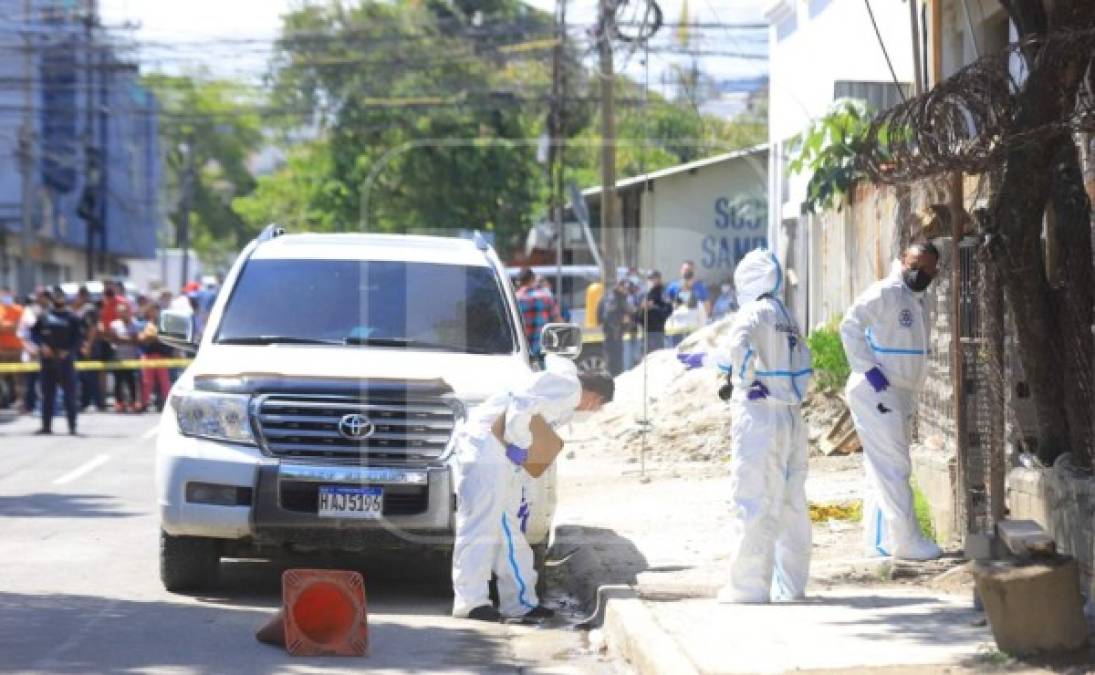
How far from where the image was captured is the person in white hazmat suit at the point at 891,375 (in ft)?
35.3

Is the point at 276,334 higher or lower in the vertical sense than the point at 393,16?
lower

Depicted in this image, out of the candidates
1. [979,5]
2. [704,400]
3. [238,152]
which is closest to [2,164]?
[704,400]

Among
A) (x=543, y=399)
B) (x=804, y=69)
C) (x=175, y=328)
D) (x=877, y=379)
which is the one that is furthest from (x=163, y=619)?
(x=804, y=69)

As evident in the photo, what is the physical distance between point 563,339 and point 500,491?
199 cm

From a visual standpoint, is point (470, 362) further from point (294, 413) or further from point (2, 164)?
point (2, 164)

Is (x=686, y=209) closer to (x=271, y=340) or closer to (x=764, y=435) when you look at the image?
(x=271, y=340)

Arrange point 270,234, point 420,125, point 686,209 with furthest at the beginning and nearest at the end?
point 420,125, point 686,209, point 270,234

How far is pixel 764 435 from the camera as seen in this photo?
30.9 ft

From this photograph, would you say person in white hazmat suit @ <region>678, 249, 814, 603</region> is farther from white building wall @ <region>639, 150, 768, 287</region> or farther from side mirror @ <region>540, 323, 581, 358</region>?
white building wall @ <region>639, 150, 768, 287</region>

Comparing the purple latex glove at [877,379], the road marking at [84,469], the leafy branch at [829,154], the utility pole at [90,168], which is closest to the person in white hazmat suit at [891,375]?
the purple latex glove at [877,379]

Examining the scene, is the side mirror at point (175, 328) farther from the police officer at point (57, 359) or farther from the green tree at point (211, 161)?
the green tree at point (211, 161)

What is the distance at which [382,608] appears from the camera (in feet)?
33.7

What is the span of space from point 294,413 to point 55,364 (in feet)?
48.9

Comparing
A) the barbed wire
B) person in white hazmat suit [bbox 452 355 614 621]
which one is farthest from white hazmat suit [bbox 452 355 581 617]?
the barbed wire
